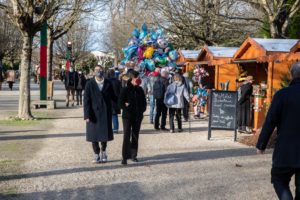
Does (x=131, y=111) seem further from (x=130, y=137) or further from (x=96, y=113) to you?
(x=96, y=113)

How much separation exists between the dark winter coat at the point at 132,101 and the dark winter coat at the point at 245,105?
18.4 ft

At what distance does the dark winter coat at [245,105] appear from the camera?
14414 mm

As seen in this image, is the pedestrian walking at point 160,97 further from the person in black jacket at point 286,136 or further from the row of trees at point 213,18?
the person in black jacket at point 286,136

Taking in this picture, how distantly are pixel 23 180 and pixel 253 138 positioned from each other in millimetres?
6078

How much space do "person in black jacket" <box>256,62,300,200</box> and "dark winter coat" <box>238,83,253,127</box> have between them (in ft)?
29.8

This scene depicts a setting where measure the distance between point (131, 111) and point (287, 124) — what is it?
4395mm

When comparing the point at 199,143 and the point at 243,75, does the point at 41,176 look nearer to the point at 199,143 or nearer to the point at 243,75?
the point at 199,143

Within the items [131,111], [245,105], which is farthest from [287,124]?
[245,105]

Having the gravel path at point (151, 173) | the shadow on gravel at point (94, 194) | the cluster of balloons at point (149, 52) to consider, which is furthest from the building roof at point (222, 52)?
the shadow on gravel at point (94, 194)

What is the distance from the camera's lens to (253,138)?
1220 centimetres

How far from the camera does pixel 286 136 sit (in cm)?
534

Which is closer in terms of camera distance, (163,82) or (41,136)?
(41,136)

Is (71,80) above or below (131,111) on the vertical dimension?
above

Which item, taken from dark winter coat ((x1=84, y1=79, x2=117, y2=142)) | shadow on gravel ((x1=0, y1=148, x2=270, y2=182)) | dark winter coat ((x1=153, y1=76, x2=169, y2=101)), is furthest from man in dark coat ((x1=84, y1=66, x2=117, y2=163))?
dark winter coat ((x1=153, y1=76, x2=169, y2=101))
